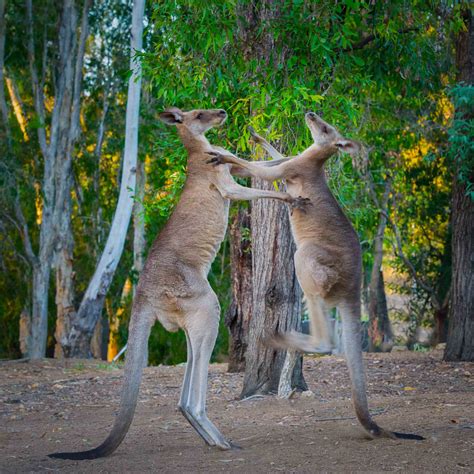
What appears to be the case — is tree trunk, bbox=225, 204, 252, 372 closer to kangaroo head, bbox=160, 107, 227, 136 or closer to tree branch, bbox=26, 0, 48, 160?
kangaroo head, bbox=160, 107, 227, 136

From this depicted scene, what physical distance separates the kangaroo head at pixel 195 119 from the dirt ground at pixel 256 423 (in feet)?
8.12

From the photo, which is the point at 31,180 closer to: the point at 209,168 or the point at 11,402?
the point at 11,402

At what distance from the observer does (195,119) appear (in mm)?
7047

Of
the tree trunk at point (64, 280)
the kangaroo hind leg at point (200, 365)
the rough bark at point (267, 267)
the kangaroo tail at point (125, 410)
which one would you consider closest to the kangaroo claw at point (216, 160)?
the kangaroo hind leg at point (200, 365)

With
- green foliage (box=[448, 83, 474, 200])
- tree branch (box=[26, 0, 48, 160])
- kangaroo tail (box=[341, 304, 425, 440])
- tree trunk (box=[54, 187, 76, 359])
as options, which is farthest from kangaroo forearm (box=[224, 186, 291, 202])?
tree branch (box=[26, 0, 48, 160])

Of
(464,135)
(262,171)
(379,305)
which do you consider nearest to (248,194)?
(262,171)

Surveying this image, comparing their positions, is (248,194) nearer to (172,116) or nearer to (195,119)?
(195,119)

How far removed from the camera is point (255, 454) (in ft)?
20.5

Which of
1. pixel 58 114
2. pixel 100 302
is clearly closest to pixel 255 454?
pixel 100 302

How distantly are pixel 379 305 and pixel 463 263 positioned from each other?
7993mm

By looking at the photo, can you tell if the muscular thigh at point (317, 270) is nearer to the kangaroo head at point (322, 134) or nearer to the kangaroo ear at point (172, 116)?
the kangaroo head at point (322, 134)

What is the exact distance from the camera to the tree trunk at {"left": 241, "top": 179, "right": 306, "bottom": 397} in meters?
8.81

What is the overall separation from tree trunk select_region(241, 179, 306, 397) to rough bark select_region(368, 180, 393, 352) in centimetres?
1078

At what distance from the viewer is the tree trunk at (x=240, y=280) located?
11.4 meters
